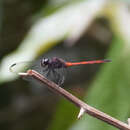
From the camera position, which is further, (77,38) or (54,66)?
(77,38)

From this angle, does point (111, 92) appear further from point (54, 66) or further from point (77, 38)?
point (54, 66)

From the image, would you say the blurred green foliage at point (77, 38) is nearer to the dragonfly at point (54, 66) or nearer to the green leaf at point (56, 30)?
the green leaf at point (56, 30)

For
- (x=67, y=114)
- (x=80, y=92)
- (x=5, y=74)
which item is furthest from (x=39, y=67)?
(x=80, y=92)

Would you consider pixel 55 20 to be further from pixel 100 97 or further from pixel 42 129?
pixel 42 129

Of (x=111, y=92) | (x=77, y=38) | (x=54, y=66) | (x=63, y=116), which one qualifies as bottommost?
(x=63, y=116)

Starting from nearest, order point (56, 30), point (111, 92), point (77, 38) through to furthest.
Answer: point (111, 92) < point (56, 30) < point (77, 38)

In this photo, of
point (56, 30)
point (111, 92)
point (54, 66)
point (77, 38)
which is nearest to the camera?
point (54, 66)

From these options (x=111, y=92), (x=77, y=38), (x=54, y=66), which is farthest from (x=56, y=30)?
(x=54, y=66)

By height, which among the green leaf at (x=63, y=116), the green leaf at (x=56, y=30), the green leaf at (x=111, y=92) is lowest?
the green leaf at (x=63, y=116)

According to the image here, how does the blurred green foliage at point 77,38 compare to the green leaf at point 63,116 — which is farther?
the green leaf at point 63,116

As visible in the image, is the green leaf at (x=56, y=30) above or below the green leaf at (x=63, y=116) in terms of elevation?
above

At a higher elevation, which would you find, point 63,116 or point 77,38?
point 77,38

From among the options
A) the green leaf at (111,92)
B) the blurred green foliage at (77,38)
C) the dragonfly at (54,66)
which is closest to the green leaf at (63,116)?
the blurred green foliage at (77,38)
